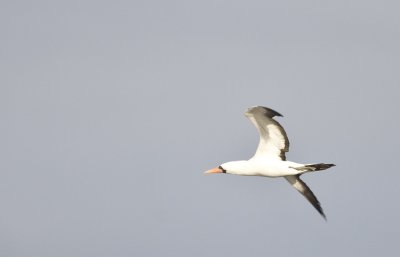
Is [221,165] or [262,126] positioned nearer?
[262,126]

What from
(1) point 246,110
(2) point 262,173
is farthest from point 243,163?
(1) point 246,110

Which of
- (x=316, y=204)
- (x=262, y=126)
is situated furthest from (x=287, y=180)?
(x=262, y=126)

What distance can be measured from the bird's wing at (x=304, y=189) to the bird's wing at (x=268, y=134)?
224 centimetres

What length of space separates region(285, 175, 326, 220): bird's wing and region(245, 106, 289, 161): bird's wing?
2242 mm

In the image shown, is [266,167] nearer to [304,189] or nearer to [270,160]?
[270,160]

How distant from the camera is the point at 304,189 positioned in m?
40.0

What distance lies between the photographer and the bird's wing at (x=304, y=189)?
3994cm

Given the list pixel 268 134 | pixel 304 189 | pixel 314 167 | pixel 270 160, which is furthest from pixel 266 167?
pixel 304 189

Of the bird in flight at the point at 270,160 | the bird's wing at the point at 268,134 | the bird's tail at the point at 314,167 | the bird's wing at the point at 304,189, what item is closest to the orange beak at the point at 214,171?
the bird in flight at the point at 270,160

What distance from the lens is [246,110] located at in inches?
1409

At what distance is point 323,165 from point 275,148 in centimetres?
184

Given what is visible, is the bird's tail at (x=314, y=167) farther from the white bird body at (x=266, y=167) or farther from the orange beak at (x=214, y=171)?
the orange beak at (x=214, y=171)

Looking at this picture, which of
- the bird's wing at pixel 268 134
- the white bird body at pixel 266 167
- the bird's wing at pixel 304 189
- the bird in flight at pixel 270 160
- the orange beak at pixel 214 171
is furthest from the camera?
the bird's wing at pixel 304 189

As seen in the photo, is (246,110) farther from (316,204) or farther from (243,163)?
(316,204)
